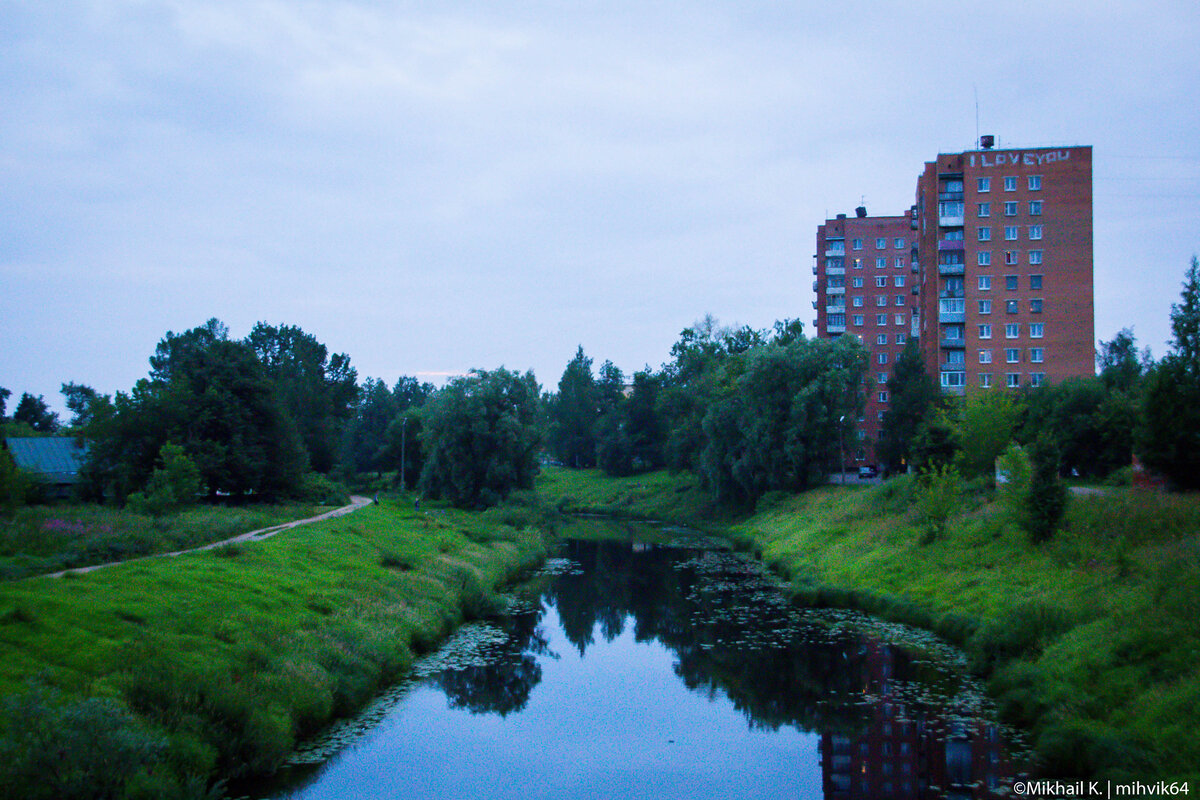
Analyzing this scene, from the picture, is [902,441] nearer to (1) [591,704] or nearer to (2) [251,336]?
(1) [591,704]

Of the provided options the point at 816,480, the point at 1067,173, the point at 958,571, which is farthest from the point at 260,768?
the point at 1067,173

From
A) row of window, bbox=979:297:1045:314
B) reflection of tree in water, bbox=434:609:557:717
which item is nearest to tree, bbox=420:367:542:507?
row of window, bbox=979:297:1045:314

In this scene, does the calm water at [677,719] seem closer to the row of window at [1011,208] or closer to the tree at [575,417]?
the row of window at [1011,208]

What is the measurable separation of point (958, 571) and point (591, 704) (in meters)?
14.2

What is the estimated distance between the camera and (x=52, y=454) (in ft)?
226

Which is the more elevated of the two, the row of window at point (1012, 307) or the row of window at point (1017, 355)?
the row of window at point (1012, 307)

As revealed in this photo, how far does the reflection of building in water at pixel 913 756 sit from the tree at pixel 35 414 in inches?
4543

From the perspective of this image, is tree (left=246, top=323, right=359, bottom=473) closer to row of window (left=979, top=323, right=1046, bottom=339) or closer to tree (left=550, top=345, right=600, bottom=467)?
tree (left=550, top=345, right=600, bottom=467)

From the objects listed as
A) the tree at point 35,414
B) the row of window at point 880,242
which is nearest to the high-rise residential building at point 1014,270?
the row of window at point 880,242

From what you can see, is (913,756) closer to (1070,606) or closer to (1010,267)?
(1070,606)

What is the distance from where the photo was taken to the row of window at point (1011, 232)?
70625 mm

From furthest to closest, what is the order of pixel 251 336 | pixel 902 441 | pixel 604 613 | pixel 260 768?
1. pixel 251 336
2. pixel 902 441
3. pixel 604 613
4. pixel 260 768

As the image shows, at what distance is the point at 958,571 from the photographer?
1155 inches

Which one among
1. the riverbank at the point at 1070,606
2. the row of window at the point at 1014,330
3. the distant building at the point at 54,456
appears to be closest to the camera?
the riverbank at the point at 1070,606
